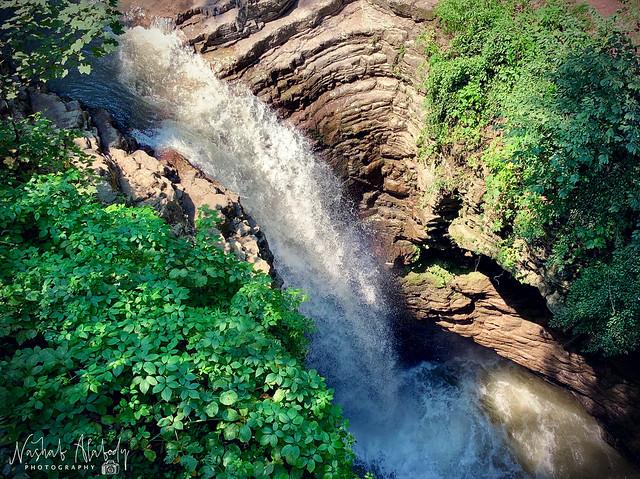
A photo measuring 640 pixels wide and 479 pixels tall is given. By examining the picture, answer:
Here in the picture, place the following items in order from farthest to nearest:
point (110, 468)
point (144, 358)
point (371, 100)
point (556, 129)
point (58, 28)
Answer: point (371, 100) → point (556, 129) → point (58, 28) → point (144, 358) → point (110, 468)

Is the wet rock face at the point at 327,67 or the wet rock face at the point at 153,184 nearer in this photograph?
the wet rock face at the point at 153,184

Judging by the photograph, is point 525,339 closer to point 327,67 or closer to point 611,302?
point 611,302

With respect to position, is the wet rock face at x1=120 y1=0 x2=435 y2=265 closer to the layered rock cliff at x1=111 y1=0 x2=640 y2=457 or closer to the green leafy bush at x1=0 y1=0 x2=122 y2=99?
the layered rock cliff at x1=111 y1=0 x2=640 y2=457

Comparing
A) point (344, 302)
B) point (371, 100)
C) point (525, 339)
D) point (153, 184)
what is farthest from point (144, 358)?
point (525, 339)

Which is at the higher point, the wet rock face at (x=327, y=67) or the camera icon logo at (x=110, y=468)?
the wet rock face at (x=327, y=67)

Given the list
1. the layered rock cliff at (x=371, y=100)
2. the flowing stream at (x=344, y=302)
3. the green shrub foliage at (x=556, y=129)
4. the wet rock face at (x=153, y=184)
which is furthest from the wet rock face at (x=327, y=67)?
the wet rock face at (x=153, y=184)

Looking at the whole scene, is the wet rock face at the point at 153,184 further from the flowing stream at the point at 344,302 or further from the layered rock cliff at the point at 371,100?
the layered rock cliff at the point at 371,100
